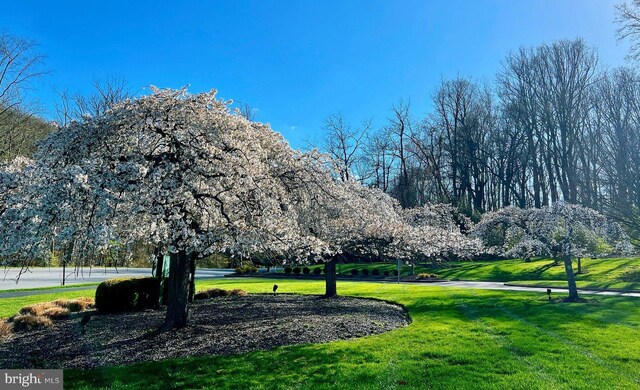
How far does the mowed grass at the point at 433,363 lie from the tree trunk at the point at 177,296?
7.81ft

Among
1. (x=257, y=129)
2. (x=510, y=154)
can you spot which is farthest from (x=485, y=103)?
(x=257, y=129)

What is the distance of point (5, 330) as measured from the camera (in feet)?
32.3

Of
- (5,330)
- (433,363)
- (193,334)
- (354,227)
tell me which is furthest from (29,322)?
(433,363)

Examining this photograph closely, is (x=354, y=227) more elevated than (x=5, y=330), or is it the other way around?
(x=354, y=227)

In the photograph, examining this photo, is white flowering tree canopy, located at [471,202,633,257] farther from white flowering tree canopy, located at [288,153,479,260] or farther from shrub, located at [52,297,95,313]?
shrub, located at [52,297,95,313]

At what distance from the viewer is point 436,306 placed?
1346cm

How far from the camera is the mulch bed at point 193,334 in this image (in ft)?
24.8

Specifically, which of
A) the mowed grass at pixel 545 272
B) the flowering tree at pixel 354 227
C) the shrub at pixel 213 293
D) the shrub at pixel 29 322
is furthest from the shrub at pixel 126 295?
the mowed grass at pixel 545 272

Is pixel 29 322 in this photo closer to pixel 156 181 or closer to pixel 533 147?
pixel 156 181

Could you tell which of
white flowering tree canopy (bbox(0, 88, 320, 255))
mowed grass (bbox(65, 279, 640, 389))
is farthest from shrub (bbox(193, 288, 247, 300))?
mowed grass (bbox(65, 279, 640, 389))

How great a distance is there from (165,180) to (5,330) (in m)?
6.73

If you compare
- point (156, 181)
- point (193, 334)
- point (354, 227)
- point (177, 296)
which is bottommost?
point (193, 334)

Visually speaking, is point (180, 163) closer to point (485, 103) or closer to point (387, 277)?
point (387, 277)

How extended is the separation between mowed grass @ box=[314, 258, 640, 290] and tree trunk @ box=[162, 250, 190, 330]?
821 inches
